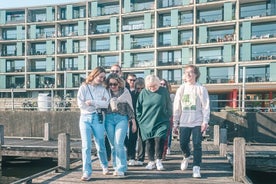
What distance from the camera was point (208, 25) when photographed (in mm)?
35906

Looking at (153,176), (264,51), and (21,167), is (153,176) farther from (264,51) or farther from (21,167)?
(264,51)

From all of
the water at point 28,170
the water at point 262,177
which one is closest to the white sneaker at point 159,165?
the water at point 28,170

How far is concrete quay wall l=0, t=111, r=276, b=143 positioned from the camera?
1385cm

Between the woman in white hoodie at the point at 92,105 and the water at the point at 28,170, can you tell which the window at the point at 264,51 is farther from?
the woman in white hoodie at the point at 92,105

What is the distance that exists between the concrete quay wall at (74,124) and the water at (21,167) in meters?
3.21

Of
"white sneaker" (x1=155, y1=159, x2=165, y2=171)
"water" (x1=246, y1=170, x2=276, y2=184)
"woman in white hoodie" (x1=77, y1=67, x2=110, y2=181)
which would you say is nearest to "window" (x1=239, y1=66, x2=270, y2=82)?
"water" (x1=246, y1=170, x2=276, y2=184)

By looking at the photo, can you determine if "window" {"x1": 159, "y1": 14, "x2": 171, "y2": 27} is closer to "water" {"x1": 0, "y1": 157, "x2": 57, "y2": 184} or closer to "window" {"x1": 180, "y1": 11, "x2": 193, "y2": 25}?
"window" {"x1": 180, "y1": 11, "x2": 193, "y2": 25}

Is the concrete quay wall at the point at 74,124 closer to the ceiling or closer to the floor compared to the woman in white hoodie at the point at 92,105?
closer to the floor

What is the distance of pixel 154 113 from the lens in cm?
555

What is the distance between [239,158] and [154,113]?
1.74m

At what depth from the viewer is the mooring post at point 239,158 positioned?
16.8 feet

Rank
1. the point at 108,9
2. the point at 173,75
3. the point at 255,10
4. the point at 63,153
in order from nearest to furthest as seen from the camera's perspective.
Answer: the point at 63,153 < the point at 255,10 < the point at 173,75 < the point at 108,9

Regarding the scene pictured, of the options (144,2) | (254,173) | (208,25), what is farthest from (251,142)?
(144,2)

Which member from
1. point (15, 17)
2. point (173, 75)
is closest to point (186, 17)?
point (173, 75)
